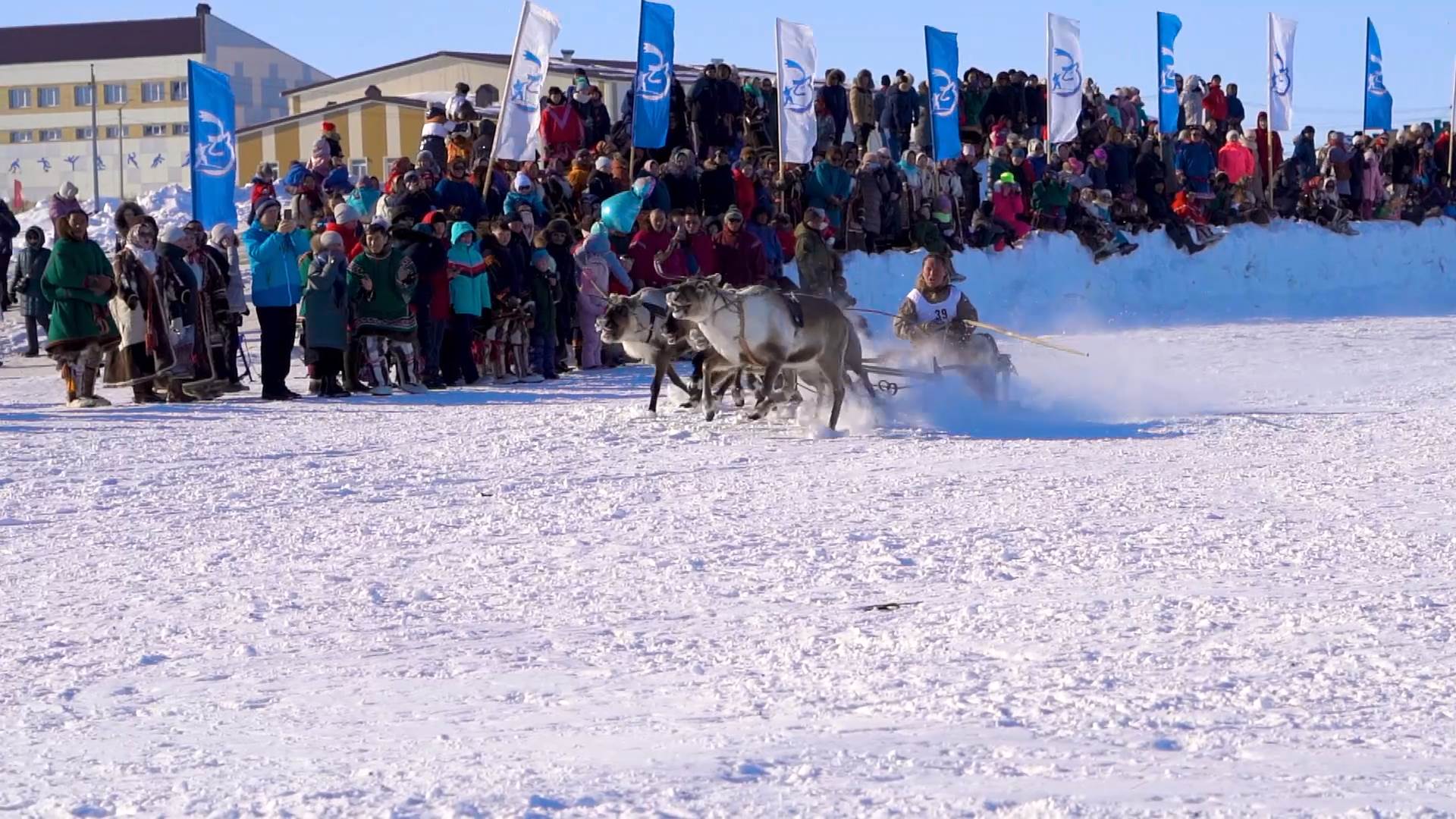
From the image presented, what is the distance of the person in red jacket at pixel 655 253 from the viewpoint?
16.0 m

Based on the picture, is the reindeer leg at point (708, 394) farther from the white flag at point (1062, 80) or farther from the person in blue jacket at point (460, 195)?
the white flag at point (1062, 80)

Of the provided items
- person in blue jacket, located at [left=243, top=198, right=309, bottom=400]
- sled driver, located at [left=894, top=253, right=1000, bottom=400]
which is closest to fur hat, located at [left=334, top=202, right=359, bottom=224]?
person in blue jacket, located at [left=243, top=198, right=309, bottom=400]

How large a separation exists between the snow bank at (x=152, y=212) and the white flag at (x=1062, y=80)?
423 inches

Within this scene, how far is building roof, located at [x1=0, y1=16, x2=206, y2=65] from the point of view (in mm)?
46062

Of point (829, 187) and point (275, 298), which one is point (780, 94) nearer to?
point (829, 187)

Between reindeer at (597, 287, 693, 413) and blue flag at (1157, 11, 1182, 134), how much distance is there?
50.1ft

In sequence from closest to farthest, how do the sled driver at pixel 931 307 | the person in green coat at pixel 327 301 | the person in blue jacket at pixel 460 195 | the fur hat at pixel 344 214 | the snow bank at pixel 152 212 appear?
the sled driver at pixel 931 307, the person in green coat at pixel 327 301, the fur hat at pixel 344 214, the person in blue jacket at pixel 460 195, the snow bank at pixel 152 212

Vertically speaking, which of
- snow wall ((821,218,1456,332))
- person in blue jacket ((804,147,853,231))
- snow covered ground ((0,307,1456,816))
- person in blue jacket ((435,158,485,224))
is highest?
person in blue jacket ((804,147,853,231))

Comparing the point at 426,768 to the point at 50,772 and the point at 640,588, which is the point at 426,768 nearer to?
the point at 50,772

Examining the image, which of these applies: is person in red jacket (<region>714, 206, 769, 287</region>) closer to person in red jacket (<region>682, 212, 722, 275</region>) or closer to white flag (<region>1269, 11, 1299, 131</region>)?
person in red jacket (<region>682, 212, 722, 275</region>)

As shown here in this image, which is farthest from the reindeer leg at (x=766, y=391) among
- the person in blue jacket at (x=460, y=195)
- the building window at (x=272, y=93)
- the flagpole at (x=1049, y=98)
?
the building window at (x=272, y=93)

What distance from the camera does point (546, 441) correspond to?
435 inches

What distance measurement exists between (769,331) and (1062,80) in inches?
535

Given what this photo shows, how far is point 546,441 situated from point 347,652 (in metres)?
5.37
